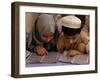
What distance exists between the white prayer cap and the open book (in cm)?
23

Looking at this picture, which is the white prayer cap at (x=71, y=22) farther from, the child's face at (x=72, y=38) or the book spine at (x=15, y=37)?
the book spine at (x=15, y=37)

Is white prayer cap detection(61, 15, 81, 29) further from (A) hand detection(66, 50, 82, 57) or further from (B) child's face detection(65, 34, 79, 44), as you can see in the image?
(A) hand detection(66, 50, 82, 57)

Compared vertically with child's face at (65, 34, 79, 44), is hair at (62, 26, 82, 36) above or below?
above

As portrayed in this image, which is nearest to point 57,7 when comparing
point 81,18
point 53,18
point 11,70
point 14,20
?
point 53,18

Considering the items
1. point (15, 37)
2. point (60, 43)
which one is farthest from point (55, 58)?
point (15, 37)

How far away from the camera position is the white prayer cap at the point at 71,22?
1.85 metres

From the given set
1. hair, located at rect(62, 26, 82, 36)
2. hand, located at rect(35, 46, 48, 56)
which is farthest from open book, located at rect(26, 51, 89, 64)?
hair, located at rect(62, 26, 82, 36)

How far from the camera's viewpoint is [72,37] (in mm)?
1896

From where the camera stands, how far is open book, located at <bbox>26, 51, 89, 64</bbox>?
5.76 ft

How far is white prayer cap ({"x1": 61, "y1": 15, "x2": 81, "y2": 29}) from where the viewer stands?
1.85m

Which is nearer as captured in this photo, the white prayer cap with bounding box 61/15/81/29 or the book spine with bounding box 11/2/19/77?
the book spine with bounding box 11/2/19/77

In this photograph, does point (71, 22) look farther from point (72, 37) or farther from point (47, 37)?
point (47, 37)

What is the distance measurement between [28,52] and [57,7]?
402 mm

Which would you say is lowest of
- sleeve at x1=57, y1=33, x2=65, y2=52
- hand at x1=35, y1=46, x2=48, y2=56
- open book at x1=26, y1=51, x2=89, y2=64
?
open book at x1=26, y1=51, x2=89, y2=64
